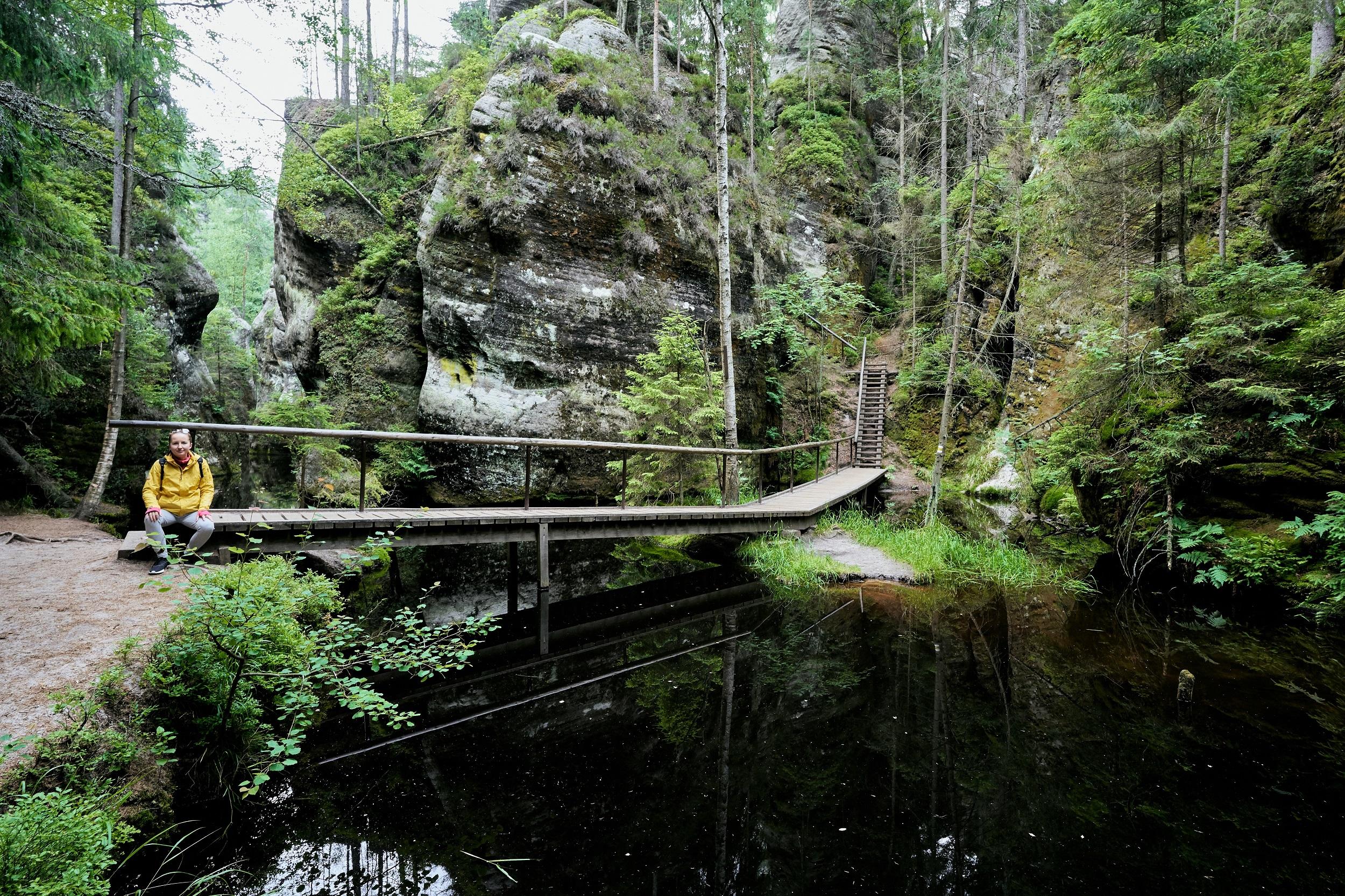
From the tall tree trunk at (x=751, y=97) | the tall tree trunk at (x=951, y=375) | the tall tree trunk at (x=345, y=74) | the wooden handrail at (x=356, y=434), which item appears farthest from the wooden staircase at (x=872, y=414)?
the tall tree trunk at (x=345, y=74)

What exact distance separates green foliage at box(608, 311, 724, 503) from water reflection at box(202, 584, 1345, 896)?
495cm

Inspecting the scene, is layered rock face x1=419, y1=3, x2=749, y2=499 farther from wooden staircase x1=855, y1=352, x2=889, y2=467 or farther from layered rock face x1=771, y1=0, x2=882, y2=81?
layered rock face x1=771, y1=0, x2=882, y2=81

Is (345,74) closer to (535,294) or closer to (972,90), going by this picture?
(535,294)

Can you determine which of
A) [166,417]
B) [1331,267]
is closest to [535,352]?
[166,417]

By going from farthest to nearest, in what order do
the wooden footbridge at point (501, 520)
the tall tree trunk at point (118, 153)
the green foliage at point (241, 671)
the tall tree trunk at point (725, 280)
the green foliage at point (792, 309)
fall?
1. the green foliage at point (792, 309)
2. the tall tree trunk at point (725, 280)
3. the tall tree trunk at point (118, 153)
4. the wooden footbridge at point (501, 520)
5. the green foliage at point (241, 671)

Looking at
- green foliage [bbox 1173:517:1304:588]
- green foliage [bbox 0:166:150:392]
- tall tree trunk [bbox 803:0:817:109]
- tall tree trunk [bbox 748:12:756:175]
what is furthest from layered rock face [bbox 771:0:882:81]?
green foliage [bbox 0:166:150:392]

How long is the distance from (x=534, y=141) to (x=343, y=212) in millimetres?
6516

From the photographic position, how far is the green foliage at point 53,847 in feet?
7.48

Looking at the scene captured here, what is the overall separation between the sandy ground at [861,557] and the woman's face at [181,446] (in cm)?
914

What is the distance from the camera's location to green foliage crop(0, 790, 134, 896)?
2279mm

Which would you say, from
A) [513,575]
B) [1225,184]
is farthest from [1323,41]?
[513,575]

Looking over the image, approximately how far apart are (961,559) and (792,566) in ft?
10.1

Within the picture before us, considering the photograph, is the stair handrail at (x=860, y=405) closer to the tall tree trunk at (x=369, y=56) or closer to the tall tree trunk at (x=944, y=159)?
the tall tree trunk at (x=944, y=159)

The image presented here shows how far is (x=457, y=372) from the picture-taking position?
12.8 metres
